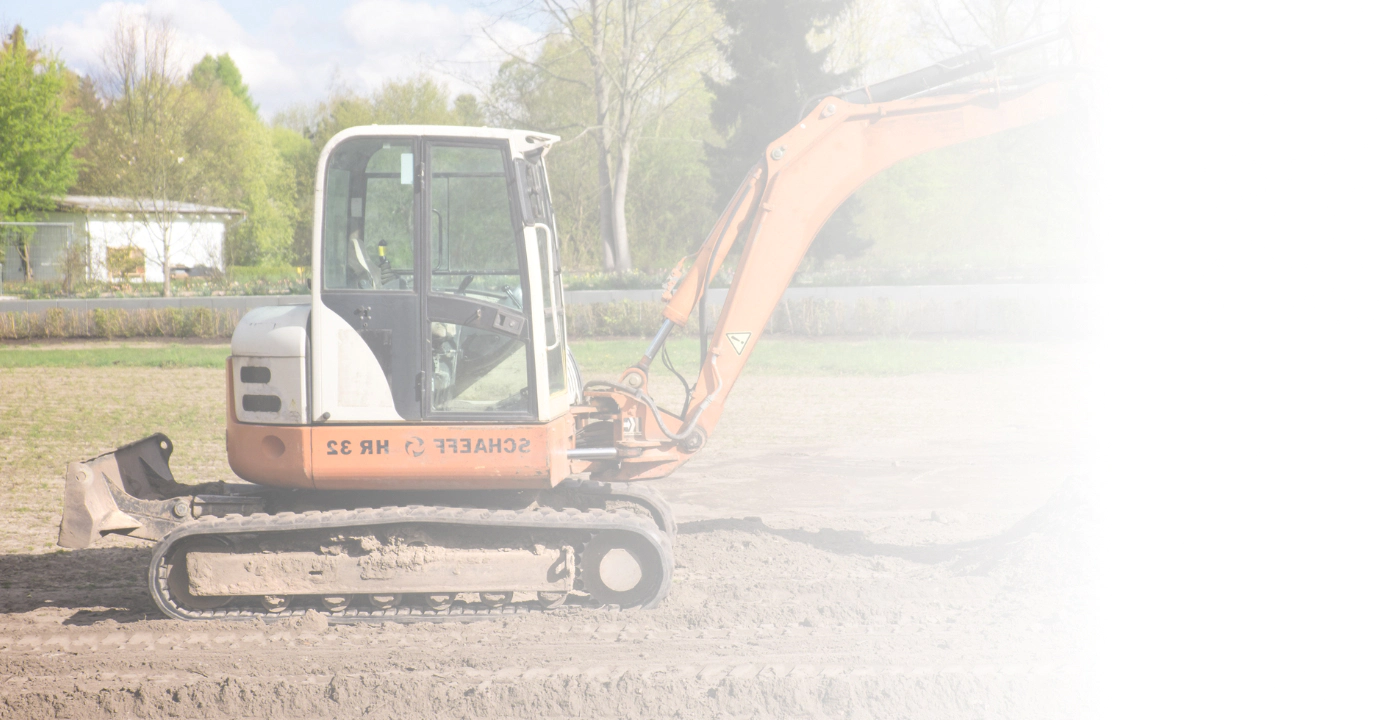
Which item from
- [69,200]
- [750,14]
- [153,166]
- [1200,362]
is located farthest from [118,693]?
[69,200]

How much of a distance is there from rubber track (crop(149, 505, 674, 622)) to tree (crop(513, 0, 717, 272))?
2737 cm

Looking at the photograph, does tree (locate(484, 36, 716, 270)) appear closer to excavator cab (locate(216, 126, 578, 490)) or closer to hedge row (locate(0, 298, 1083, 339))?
hedge row (locate(0, 298, 1083, 339))

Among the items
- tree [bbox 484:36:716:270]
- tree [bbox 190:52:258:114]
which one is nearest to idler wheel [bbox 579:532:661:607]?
tree [bbox 484:36:716:270]

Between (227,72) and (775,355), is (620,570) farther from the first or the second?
(227,72)

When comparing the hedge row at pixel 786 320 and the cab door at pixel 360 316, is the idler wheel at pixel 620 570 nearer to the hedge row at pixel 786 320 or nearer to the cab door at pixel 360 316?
the cab door at pixel 360 316

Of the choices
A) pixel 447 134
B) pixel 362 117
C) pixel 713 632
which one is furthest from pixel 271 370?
pixel 362 117

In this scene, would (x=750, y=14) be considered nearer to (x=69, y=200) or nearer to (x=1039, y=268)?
(x=1039, y=268)

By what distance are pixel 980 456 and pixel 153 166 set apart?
25.5m

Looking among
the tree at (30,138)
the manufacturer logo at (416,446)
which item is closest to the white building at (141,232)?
the tree at (30,138)

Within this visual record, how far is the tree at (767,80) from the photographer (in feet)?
109

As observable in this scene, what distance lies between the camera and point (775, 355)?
757 inches

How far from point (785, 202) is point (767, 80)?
91.8ft

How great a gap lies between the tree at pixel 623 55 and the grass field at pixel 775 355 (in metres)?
13.3

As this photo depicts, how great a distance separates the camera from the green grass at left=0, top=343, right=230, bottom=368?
61.2 feet
